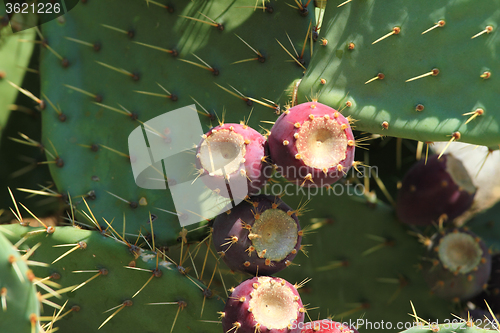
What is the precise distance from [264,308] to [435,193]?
906mm

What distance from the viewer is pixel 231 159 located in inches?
41.6

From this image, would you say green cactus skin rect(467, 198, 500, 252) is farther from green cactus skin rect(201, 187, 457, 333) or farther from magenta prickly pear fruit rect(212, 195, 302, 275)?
magenta prickly pear fruit rect(212, 195, 302, 275)

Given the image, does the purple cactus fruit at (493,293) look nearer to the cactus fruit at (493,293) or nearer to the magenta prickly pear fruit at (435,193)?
the cactus fruit at (493,293)

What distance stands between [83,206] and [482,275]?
1.36 m

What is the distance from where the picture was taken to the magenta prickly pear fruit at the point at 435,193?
159cm

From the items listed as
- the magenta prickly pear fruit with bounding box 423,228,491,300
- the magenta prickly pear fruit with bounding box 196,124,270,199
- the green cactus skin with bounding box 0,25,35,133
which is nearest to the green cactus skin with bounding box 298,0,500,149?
the magenta prickly pear fruit with bounding box 196,124,270,199

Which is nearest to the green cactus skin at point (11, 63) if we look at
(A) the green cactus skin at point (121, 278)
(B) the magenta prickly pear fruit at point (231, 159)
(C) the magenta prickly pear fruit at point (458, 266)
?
(A) the green cactus skin at point (121, 278)

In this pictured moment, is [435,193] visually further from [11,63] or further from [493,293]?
[11,63]

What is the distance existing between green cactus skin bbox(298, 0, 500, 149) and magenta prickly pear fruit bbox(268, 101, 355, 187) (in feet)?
0.53

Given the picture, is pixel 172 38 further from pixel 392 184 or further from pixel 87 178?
pixel 392 184

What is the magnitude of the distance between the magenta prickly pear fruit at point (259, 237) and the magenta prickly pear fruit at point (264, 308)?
0.17 ft

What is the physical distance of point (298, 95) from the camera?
125 cm

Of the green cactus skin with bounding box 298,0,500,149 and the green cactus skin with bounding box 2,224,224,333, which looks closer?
the green cactus skin with bounding box 298,0,500,149

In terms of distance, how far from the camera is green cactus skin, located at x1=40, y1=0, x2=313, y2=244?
1.33 metres
